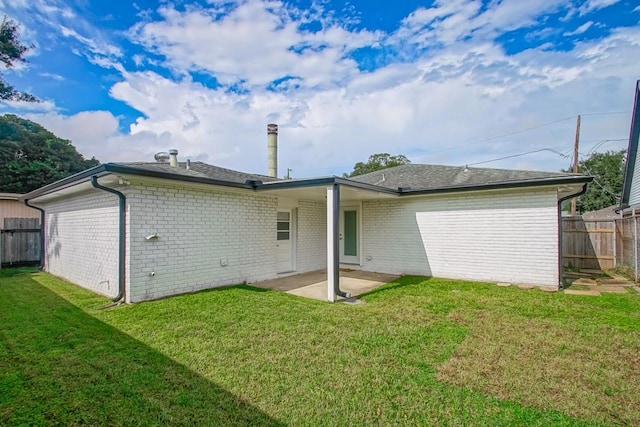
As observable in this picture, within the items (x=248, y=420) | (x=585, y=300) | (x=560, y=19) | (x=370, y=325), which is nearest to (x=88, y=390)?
(x=248, y=420)

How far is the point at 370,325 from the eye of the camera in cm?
481

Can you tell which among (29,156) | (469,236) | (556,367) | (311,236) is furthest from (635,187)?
(29,156)

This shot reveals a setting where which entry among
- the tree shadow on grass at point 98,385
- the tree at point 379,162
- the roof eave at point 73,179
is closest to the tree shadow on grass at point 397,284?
the tree shadow on grass at point 98,385

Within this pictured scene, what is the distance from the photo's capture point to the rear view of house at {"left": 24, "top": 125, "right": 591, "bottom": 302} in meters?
6.18

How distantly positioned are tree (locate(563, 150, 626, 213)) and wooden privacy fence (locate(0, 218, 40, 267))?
130 ft

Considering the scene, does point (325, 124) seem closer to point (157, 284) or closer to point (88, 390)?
point (157, 284)

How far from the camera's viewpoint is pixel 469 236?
338 inches

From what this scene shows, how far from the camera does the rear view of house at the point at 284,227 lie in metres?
6.18

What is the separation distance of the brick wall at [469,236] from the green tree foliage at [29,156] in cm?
2339

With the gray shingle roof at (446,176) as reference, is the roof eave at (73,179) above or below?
below

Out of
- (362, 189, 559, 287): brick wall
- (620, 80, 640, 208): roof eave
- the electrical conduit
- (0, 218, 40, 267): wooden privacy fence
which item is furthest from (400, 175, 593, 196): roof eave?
(0, 218, 40, 267): wooden privacy fence

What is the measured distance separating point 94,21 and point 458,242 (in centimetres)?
1121

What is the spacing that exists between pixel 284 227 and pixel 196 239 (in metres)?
3.26

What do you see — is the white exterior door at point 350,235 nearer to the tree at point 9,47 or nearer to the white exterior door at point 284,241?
the white exterior door at point 284,241
